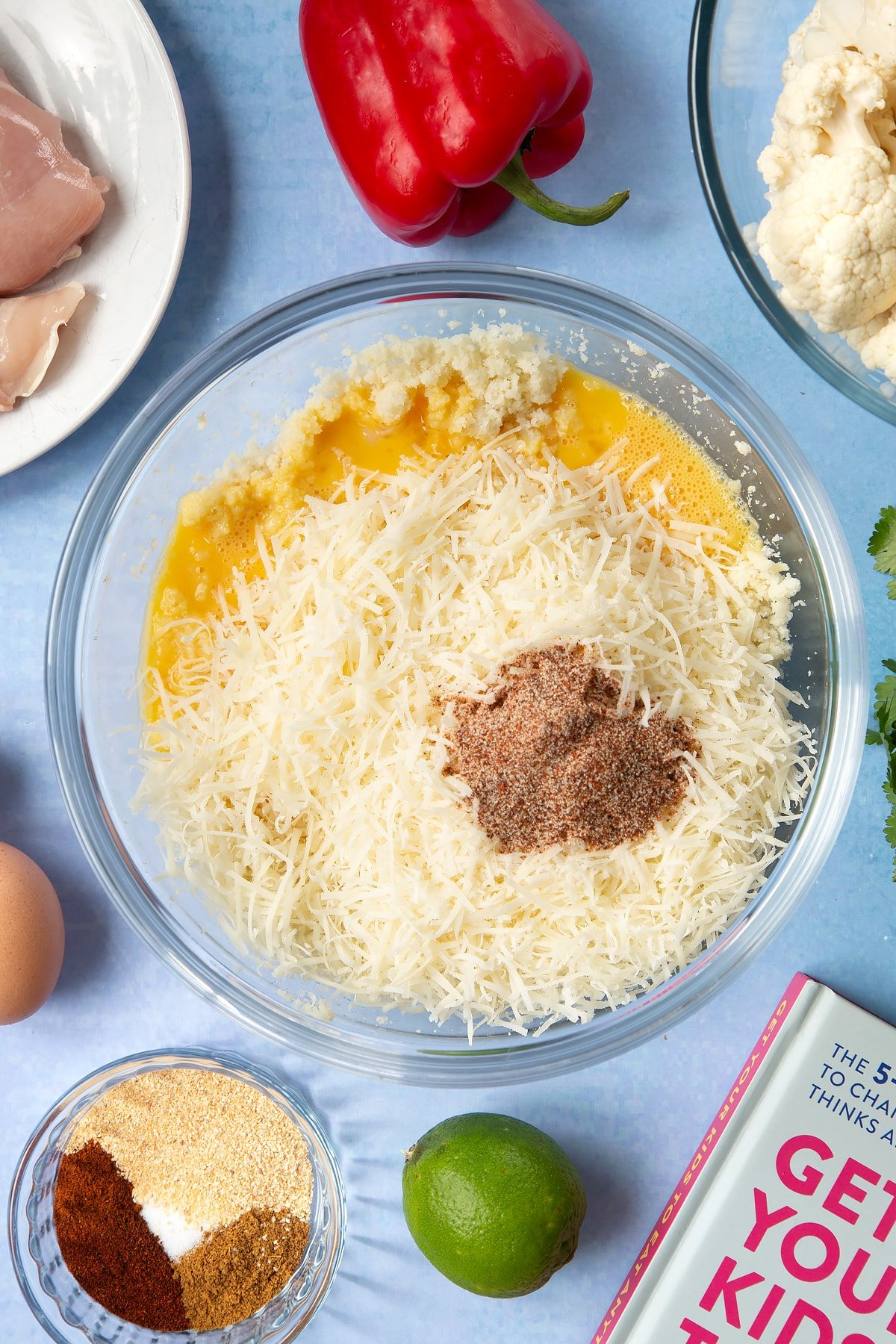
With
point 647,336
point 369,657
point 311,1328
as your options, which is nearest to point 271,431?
point 369,657

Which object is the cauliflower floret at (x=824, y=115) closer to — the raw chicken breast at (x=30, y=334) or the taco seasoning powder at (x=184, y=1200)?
the raw chicken breast at (x=30, y=334)

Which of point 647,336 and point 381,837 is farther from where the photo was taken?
point 647,336

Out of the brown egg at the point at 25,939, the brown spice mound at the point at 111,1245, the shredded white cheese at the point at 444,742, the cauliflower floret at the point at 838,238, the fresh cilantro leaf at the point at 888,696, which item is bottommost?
the brown spice mound at the point at 111,1245

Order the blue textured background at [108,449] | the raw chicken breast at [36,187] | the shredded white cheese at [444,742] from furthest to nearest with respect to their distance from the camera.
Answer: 1. the blue textured background at [108,449]
2. the raw chicken breast at [36,187]
3. the shredded white cheese at [444,742]

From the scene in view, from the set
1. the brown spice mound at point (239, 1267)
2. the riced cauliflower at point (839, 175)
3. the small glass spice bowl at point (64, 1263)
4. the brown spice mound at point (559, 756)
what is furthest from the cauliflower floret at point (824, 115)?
the brown spice mound at point (239, 1267)

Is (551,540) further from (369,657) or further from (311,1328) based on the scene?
(311,1328)

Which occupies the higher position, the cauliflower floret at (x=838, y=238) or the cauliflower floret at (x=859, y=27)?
the cauliflower floret at (x=859, y=27)

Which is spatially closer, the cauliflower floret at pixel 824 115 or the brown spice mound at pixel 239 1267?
the cauliflower floret at pixel 824 115

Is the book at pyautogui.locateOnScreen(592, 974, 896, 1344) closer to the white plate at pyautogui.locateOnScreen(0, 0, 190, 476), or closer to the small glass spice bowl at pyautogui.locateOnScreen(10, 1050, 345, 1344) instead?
the small glass spice bowl at pyautogui.locateOnScreen(10, 1050, 345, 1344)
